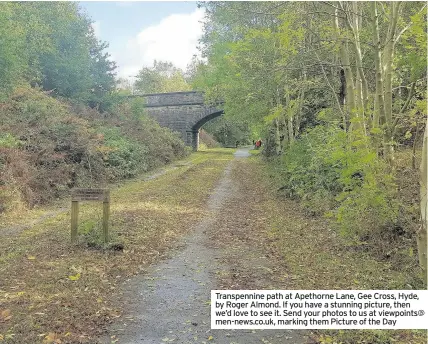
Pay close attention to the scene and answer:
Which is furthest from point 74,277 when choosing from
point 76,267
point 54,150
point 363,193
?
point 54,150

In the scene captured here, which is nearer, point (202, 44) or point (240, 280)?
point (240, 280)

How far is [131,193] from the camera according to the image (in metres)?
14.1

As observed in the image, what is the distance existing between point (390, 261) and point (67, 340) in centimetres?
502

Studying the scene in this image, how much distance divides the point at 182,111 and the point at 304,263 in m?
33.1

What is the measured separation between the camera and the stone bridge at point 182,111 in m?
38.2

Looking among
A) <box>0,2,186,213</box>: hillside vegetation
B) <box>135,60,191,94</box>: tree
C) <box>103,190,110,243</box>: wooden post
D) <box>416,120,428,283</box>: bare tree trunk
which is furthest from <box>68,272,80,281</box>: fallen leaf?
<box>135,60,191,94</box>: tree

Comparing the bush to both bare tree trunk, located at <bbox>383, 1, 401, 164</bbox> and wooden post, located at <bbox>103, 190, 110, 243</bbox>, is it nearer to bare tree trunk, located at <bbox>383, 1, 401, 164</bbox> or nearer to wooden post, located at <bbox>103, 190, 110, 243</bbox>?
bare tree trunk, located at <bbox>383, 1, 401, 164</bbox>

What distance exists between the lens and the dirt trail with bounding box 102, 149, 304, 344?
4.25 meters

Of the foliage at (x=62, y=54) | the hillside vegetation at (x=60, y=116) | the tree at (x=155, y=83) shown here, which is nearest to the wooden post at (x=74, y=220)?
the hillside vegetation at (x=60, y=116)

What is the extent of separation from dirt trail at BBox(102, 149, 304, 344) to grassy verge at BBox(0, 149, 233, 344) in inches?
10.2

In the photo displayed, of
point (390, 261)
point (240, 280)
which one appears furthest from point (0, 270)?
point (390, 261)

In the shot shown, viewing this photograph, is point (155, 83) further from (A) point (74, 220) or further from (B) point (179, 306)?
(B) point (179, 306)

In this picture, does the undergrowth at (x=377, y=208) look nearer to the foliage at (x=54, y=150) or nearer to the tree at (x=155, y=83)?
the foliage at (x=54, y=150)

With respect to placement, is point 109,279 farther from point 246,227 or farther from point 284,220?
point 284,220
